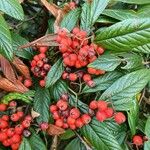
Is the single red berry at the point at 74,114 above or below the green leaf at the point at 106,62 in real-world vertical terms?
below

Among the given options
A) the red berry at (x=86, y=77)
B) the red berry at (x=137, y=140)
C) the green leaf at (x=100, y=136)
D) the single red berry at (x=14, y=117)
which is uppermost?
the red berry at (x=86, y=77)

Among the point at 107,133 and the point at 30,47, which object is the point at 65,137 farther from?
the point at 30,47

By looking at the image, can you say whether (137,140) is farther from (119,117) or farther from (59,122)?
(59,122)

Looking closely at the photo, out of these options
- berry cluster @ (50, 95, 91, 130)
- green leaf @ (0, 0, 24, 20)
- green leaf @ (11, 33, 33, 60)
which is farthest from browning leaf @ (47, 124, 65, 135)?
green leaf @ (0, 0, 24, 20)

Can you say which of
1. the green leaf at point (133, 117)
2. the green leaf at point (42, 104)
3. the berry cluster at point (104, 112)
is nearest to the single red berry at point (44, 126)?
the green leaf at point (42, 104)

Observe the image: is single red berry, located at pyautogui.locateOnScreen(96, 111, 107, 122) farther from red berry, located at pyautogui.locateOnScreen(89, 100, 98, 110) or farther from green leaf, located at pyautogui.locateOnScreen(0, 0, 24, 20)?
green leaf, located at pyautogui.locateOnScreen(0, 0, 24, 20)

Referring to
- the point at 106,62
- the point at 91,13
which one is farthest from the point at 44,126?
the point at 91,13

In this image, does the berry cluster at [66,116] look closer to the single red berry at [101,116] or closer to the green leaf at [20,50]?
the single red berry at [101,116]
